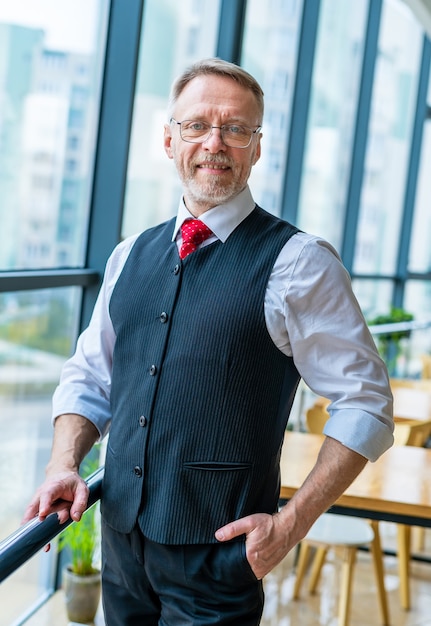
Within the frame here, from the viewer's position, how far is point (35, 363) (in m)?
3.48

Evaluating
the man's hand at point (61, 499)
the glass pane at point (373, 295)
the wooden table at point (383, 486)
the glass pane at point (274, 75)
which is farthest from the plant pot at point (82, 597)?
the glass pane at point (373, 295)

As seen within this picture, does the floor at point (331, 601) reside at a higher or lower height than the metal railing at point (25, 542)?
lower

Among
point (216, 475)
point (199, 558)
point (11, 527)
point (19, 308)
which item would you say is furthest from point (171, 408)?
point (11, 527)

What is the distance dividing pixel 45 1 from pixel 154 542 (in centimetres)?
241

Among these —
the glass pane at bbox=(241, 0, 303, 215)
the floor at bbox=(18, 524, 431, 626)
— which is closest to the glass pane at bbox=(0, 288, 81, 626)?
the floor at bbox=(18, 524, 431, 626)

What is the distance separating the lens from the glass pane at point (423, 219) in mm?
9609

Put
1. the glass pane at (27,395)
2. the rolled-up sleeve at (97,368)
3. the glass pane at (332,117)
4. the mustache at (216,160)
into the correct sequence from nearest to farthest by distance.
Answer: the mustache at (216,160) → the rolled-up sleeve at (97,368) → the glass pane at (27,395) → the glass pane at (332,117)

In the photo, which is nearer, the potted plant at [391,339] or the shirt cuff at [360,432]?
the shirt cuff at [360,432]

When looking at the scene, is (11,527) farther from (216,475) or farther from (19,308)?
(216,475)

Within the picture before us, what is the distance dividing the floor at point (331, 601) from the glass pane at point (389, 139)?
173 inches

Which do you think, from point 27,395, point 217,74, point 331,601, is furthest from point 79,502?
point 331,601

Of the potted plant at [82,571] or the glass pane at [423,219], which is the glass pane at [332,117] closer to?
the glass pane at [423,219]

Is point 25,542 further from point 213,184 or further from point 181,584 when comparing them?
point 213,184

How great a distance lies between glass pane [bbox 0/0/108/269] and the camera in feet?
10.4
